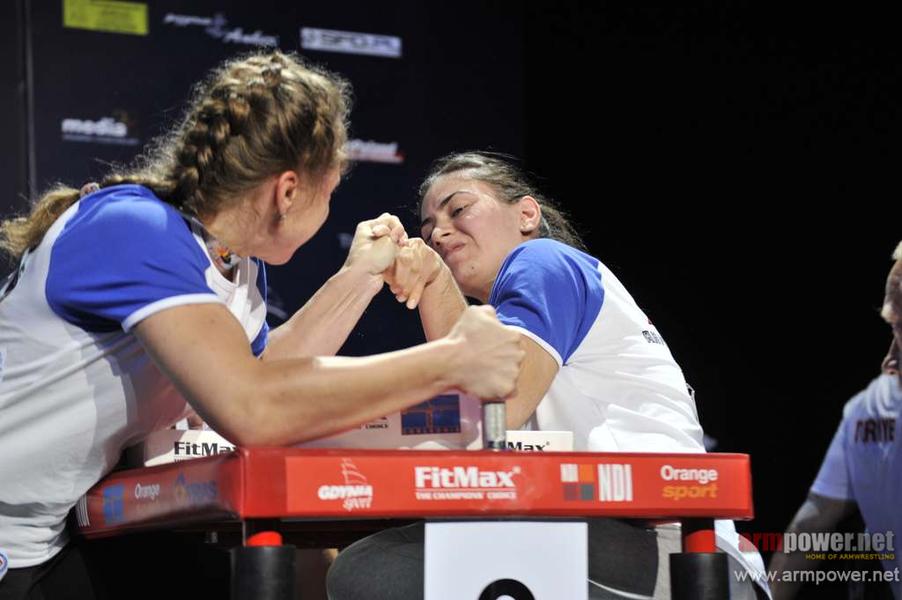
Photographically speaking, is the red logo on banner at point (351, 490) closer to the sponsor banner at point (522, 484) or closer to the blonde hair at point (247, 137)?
the sponsor banner at point (522, 484)

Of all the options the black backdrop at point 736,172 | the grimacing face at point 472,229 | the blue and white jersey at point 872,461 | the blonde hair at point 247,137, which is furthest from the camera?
the black backdrop at point 736,172

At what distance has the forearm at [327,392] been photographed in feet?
4.46

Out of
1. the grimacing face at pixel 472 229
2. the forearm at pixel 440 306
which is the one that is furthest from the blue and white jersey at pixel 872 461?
the forearm at pixel 440 306

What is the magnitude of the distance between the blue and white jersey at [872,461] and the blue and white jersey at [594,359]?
1.91m

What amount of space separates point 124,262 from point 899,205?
340 cm

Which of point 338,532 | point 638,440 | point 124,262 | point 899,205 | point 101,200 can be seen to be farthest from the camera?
point 899,205

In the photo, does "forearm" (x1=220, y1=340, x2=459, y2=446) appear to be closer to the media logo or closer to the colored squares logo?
the colored squares logo

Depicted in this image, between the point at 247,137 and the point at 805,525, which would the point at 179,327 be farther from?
the point at 805,525

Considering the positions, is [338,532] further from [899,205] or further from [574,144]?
[899,205]

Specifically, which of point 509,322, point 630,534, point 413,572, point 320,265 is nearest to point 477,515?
point 413,572

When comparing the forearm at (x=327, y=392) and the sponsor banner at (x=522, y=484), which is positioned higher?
the forearm at (x=327, y=392)

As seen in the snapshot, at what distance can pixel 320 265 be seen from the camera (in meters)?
3.82

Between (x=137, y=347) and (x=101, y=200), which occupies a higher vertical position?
(x=101, y=200)

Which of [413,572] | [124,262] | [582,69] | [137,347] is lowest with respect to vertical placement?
[413,572]
